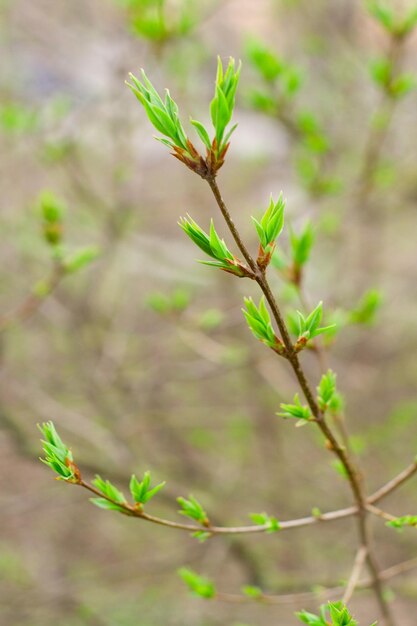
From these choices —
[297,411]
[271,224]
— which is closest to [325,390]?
[297,411]

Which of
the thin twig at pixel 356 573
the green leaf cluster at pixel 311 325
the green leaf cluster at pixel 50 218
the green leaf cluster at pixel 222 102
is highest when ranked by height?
the green leaf cluster at pixel 50 218

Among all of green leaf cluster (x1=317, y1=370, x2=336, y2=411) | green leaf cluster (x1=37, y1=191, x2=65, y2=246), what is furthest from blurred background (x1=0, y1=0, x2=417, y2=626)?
green leaf cluster (x1=317, y1=370, x2=336, y2=411)

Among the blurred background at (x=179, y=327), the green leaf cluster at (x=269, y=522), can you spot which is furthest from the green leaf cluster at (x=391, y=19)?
Result: the green leaf cluster at (x=269, y=522)

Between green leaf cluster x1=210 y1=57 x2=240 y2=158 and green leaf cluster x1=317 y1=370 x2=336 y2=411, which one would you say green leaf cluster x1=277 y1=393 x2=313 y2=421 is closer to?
green leaf cluster x1=317 y1=370 x2=336 y2=411

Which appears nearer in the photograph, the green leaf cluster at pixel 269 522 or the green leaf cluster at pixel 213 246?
the green leaf cluster at pixel 213 246

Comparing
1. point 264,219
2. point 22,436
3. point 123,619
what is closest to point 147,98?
point 264,219

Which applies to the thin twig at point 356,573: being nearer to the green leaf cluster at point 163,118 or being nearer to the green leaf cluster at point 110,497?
the green leaf cluster at point 110,497

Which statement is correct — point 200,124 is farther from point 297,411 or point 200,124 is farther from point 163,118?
point 297,411

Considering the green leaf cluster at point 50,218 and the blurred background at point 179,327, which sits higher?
the blurred background at point 179,327
